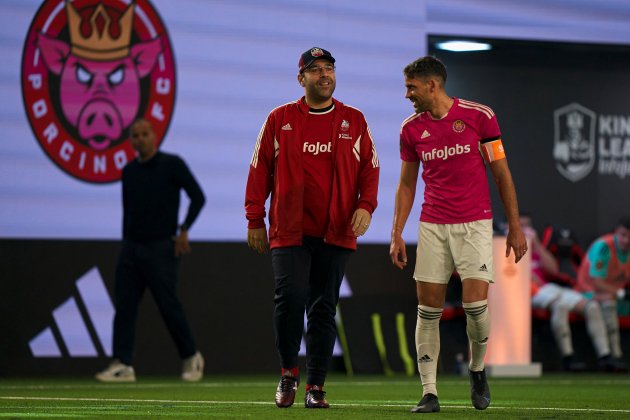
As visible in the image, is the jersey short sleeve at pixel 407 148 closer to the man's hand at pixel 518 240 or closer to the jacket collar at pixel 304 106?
the jacket collar at pixel 304 106

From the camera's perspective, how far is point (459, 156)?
20.3 ft

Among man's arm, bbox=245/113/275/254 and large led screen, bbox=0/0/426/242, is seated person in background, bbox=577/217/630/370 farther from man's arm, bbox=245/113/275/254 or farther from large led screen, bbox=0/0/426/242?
man's arm, bbox=245/113/275/254

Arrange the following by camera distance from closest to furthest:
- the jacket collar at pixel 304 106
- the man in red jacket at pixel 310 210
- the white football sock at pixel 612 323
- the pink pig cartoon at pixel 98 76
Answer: the man in red jacket at pixel 310 210
the jacket collar at pixel 304 106
the pink pig cartoon at pixel 98 76
the white football sock at pixel 612 323

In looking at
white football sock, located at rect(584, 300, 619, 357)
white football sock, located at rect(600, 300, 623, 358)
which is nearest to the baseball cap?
white football sock, located at rect(584, 300, 619, 357)

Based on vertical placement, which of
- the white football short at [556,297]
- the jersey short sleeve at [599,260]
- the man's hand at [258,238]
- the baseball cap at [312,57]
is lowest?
the white football short at [556,297]

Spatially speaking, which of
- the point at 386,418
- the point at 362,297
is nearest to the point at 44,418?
the point at 386,418

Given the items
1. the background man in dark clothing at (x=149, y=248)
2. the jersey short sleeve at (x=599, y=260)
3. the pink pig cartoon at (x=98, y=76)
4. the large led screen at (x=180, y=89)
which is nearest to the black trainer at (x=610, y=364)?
the jersey short sleeve at (x=599, y=260)

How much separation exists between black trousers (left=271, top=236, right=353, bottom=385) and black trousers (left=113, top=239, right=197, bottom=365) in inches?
144

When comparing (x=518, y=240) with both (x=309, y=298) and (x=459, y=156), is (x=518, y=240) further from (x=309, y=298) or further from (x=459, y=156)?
(x=309, y=298)

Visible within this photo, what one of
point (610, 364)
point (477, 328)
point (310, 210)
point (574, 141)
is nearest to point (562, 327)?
point (610, 364)

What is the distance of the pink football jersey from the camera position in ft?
20.3

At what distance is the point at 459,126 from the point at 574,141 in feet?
27.7

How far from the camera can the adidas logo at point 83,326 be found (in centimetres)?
1091

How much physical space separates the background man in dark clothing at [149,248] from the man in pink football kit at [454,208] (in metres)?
3.97
